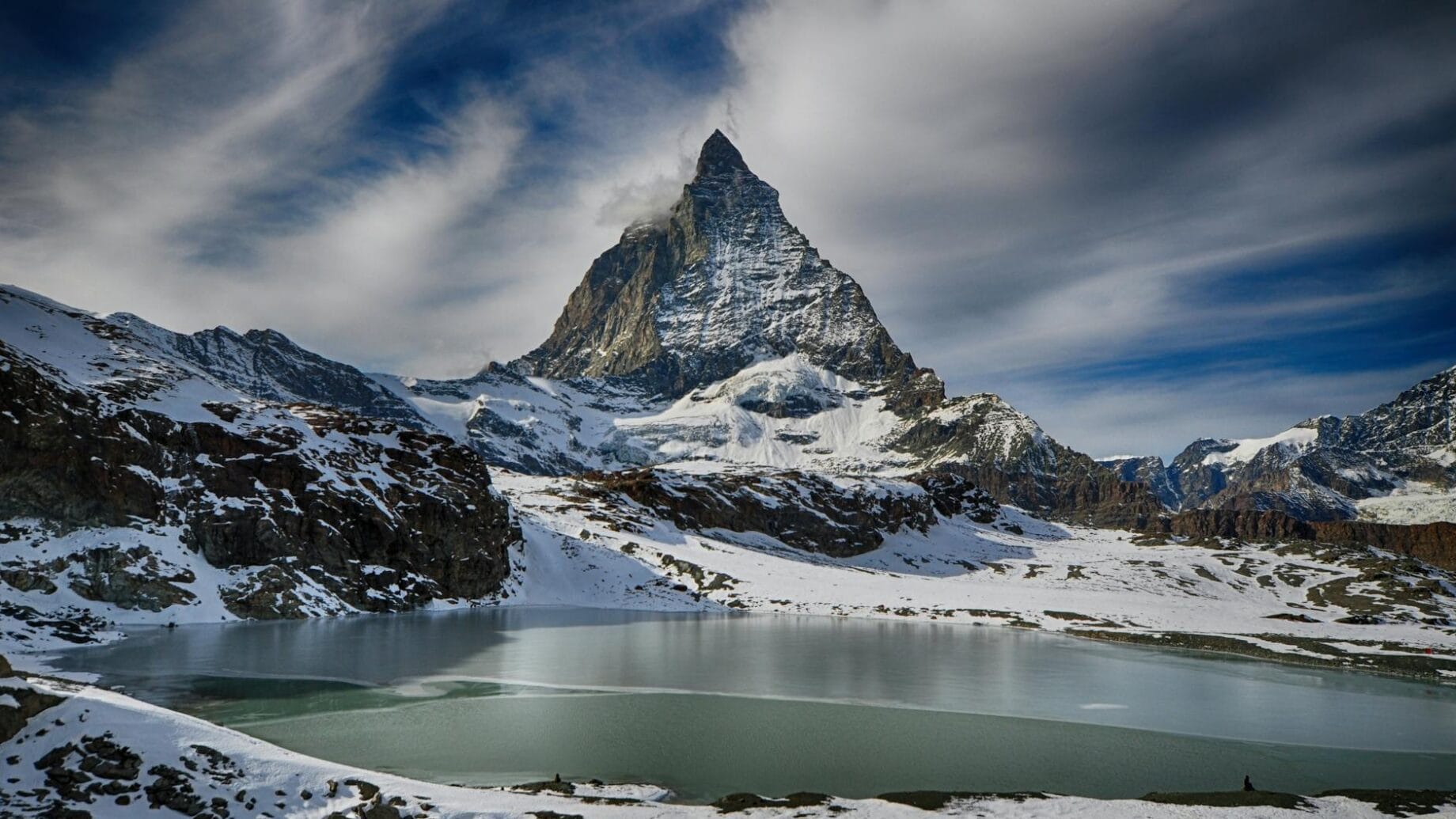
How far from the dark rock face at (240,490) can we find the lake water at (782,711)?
39.4ft

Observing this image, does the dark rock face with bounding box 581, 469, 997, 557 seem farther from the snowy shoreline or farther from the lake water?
the snowy shoreline

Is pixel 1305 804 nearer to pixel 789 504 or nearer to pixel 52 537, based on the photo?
pixel 52 537

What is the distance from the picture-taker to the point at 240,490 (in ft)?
239

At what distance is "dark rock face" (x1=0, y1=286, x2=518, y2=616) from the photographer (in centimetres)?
5922

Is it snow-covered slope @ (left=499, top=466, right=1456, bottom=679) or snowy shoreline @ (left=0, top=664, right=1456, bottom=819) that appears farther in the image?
snow-covered slope @ (left=499, top=466, right=1456, bottom=679)

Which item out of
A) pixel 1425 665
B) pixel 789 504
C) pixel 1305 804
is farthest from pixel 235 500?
pixel 789 504

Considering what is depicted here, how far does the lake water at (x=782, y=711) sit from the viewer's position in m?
25.7

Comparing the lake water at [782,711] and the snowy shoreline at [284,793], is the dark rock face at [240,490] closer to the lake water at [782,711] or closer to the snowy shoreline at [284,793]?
the lake water at [782,711]

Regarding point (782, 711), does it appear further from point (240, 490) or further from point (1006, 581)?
point (1006, 581)

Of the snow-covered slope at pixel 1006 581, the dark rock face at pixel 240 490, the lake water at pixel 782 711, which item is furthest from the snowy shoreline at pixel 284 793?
the snow-covered slope at pixel 1006 581

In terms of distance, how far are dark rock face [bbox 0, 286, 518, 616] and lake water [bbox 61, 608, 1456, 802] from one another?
1202cm

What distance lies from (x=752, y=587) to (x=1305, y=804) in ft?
310

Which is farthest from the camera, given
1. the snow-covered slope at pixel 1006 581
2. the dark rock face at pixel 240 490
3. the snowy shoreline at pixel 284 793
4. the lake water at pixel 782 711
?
the snow-covered slope at pixel 1006 581

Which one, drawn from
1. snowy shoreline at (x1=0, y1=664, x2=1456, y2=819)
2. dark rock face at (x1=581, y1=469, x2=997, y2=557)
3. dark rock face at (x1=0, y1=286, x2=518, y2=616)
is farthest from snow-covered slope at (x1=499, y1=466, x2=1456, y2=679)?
snowy shoreline at (x1=0, y1=664, x2=1456, y2=819)
